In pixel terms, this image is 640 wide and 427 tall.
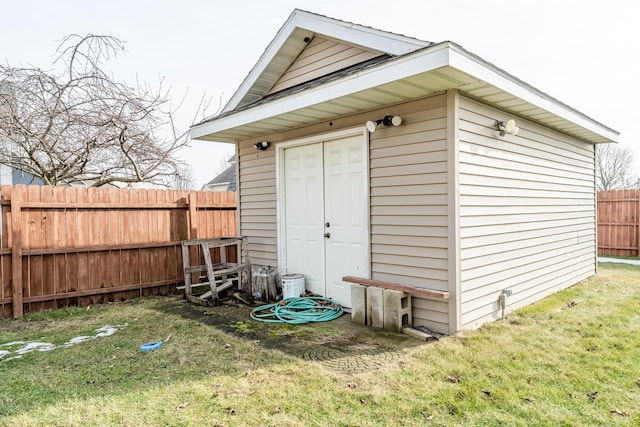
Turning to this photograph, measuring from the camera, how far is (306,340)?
3.90 metres

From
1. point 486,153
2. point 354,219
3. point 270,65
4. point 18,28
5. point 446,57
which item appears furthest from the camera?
point 18,28

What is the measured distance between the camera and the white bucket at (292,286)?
5.37 meters

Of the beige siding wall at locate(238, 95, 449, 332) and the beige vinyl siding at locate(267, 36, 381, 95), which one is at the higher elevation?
the beige vinyl siding at locate(267, 36, 381, 95)

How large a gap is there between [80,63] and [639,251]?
1375cm

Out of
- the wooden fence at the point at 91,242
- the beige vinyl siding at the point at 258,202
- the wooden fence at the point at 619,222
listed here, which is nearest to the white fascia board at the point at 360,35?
the beige vinyl siding at the point at 258,202

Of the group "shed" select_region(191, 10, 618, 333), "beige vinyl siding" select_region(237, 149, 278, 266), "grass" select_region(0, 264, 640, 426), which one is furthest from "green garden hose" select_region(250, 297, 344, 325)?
"beige vinyl siding" select_region(237, 149, 278, 266)

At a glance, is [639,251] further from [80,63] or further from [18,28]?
[18,28]

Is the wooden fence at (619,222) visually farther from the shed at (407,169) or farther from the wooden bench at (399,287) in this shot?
the wooden bench at (399,287)

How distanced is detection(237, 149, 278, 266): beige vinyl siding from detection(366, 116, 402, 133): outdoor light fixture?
2053 mm

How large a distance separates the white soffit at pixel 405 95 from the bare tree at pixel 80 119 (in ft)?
7.38

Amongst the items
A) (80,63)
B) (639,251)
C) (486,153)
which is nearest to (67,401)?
(486,153)

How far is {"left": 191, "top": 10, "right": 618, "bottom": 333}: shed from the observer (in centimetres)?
387

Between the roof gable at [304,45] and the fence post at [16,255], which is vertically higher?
the roof gable at [304,45]

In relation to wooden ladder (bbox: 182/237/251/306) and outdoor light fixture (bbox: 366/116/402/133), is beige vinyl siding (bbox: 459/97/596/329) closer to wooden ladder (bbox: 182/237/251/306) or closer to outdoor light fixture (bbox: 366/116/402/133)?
outdoor light fixture (bbox: 366/116/402/133)
